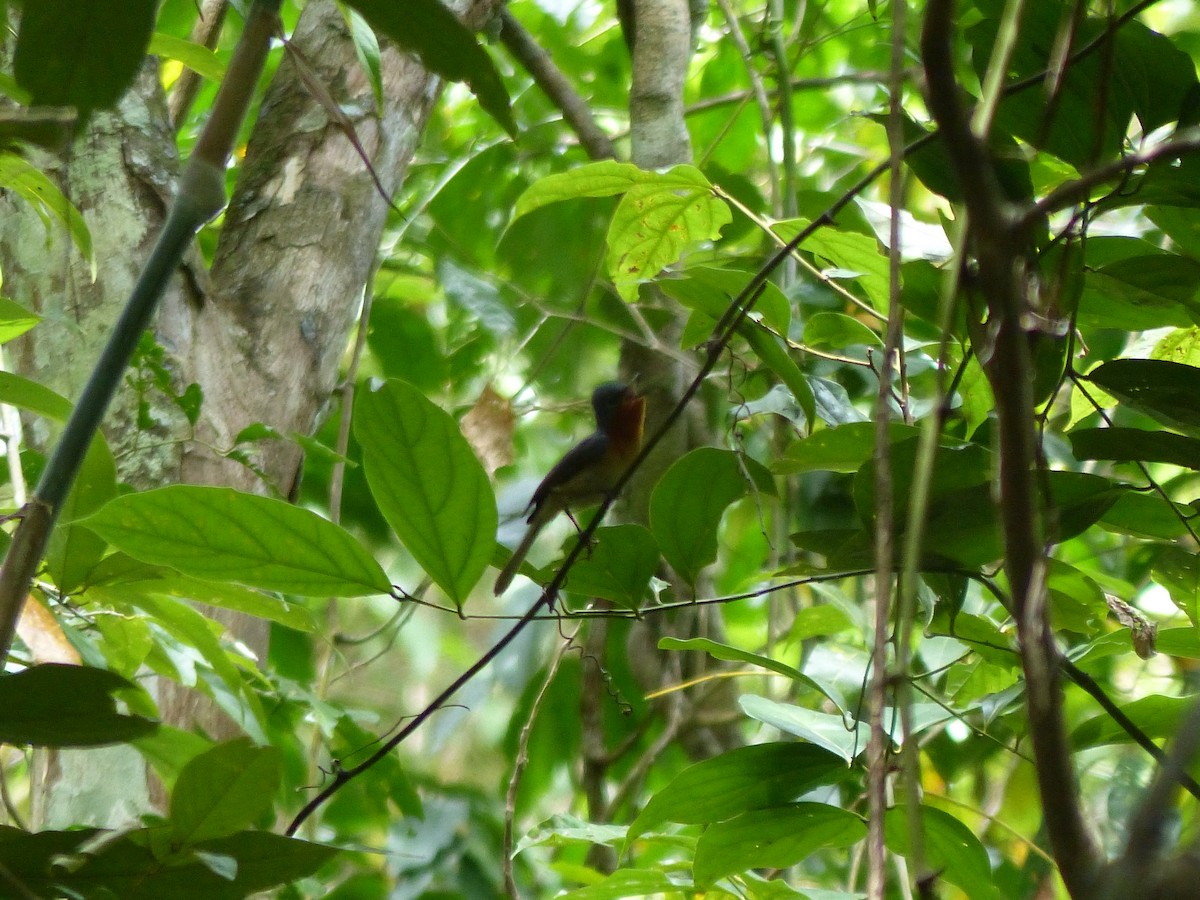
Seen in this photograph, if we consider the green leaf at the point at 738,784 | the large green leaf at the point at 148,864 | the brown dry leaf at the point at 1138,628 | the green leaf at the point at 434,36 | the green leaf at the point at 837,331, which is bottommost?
the large green leaf at the point at 148,864

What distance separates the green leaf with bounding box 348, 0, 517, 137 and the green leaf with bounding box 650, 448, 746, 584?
543mm

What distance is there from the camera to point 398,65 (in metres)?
2.12

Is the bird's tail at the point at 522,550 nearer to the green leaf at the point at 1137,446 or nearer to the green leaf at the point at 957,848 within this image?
the green leaf at the point at 957,848

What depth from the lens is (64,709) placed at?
31.1 inches

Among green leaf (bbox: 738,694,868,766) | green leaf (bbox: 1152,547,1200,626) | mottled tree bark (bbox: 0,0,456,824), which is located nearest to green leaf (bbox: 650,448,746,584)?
green leaf (bbox: 738,694,868,766)

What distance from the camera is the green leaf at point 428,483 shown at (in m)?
0.94

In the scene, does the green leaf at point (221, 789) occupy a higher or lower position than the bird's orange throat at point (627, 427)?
lower

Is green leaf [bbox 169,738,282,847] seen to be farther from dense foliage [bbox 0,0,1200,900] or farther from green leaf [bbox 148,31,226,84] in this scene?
green leaf [bbox 148,31,226,84]

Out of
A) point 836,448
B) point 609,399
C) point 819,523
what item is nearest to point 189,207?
point 836,448

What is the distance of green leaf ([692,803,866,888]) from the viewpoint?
1111 mm

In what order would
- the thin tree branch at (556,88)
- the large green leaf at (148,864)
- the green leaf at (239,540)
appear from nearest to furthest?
the large green leaf at (148,864)
the green leaf at (239,540)
the thin tree branch at (556,88)

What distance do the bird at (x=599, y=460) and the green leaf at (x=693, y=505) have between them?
0.98 m

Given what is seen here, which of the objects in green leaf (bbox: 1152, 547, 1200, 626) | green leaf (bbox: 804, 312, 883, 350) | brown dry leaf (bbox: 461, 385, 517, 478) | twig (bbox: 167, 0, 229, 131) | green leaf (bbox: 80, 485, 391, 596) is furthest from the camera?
brown dry leaf (bbox: 461, 385, 517, 478)

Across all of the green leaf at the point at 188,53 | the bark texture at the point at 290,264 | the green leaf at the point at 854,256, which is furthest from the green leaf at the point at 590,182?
the bark texture at the point at 290,264
